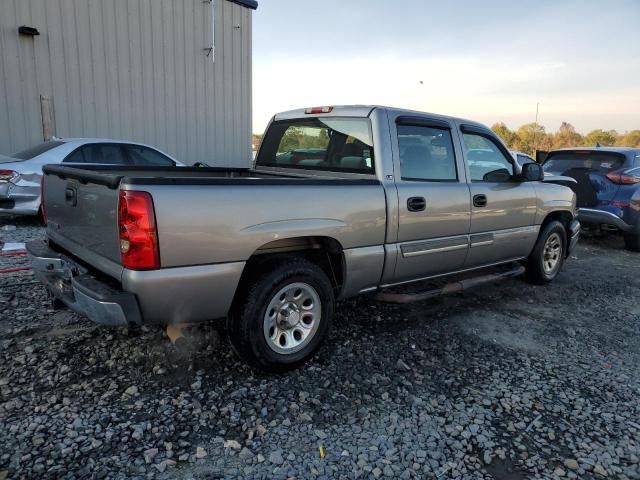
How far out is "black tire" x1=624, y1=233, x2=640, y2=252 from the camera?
793cm

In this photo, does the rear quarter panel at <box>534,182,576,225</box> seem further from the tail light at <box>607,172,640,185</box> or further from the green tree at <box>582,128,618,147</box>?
the green tree at <box>582,128,618,147</box>

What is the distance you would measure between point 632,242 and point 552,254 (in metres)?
3.35

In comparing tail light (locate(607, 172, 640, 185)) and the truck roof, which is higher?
the truck roof

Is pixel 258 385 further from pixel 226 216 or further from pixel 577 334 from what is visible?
pixel 577 334

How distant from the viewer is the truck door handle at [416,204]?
3.77m

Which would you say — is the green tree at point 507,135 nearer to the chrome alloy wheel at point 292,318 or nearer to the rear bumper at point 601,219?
the rear bumper at point 601,219

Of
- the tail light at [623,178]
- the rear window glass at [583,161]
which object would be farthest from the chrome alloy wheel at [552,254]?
the rear window glass at [583,161]

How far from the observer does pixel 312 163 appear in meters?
4.34

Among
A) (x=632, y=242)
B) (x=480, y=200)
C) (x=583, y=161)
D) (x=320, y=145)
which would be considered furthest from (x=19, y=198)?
(x=632, y=242)

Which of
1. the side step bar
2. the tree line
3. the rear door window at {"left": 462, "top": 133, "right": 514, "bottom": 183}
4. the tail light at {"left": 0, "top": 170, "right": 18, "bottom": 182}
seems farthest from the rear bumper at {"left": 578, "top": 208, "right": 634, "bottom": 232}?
the tree line

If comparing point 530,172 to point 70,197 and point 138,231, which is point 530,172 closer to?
point 138,231

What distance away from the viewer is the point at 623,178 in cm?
783

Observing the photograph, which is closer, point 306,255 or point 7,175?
point 306,255

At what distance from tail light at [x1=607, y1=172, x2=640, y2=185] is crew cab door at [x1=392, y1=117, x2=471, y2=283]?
501 centimetres
